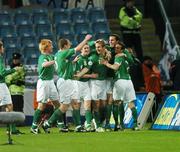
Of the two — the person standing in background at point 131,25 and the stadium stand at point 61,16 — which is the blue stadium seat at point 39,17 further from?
the person standing in background at point 131,25

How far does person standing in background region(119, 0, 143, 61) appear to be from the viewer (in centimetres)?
3030

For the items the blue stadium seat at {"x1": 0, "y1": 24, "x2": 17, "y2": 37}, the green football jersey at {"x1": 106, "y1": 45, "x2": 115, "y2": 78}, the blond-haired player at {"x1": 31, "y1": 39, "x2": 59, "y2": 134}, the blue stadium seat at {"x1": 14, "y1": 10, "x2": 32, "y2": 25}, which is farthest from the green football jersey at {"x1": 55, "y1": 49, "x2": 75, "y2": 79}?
the blue stadium seat at {"x1": 14, "y1": 10, "x2": 32, "y2": 25}

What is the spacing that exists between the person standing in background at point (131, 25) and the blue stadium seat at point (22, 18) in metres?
3.36

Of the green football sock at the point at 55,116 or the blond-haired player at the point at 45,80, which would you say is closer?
the blond-haired player at the point at 45,80

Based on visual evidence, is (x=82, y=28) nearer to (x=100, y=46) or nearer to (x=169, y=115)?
(x=169, y=115)

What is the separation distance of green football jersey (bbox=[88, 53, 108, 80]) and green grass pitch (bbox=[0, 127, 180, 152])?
4.94 ft

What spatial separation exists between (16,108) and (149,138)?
6120 millimetres

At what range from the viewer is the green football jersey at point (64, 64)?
2303 centimetres

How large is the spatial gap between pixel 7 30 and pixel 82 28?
269 cm

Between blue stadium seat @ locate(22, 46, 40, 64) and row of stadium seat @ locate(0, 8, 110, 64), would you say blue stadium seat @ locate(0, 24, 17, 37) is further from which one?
blue stadium seat @ locate(22, 46, 40, 64)

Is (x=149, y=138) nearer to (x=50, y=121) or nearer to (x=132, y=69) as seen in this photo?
(x=50, y=121)

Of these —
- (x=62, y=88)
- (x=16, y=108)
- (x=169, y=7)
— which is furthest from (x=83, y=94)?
(x=169, y=7)

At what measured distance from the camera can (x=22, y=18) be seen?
32.1 metres

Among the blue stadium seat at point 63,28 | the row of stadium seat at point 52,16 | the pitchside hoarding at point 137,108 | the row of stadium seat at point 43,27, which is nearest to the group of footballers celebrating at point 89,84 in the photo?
the pitchside hoarding at point 137,108
